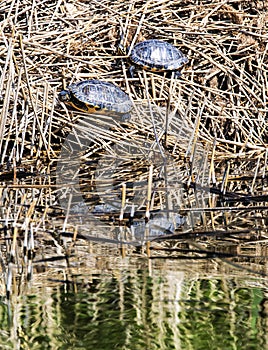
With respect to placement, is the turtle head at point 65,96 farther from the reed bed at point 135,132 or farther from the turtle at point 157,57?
the turtle at point 157,57

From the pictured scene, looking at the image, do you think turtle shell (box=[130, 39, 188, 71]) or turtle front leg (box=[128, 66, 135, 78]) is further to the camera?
turtle front leg (box=[128, 66, 135, 78])

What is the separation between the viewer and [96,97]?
211 inches

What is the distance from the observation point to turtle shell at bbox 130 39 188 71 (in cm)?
553

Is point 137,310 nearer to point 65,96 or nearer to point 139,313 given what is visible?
point 139,313

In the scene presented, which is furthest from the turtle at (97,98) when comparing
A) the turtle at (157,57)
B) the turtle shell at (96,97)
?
the turtle at (157,57)

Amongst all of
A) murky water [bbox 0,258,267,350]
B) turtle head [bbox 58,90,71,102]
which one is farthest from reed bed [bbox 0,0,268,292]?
murky water [bbox 0,258,267,350]

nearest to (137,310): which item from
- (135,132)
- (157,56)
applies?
(135,132)

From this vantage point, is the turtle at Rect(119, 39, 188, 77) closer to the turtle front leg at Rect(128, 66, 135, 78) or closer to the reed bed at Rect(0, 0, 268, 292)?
the turtle front leg at Rect(128, 66, 135, 78)

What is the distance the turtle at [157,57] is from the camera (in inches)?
218

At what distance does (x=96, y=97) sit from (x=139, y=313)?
10.0ft

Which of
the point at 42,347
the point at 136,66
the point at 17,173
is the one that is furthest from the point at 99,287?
the point at 136,66

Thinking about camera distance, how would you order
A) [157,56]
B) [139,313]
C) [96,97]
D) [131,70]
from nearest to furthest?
1. [139,313]
2. [96,97]
3. [157,56]
4. [131,70]

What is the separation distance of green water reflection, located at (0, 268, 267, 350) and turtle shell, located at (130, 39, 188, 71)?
2.96 metres

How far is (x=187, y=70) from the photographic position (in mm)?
5875
